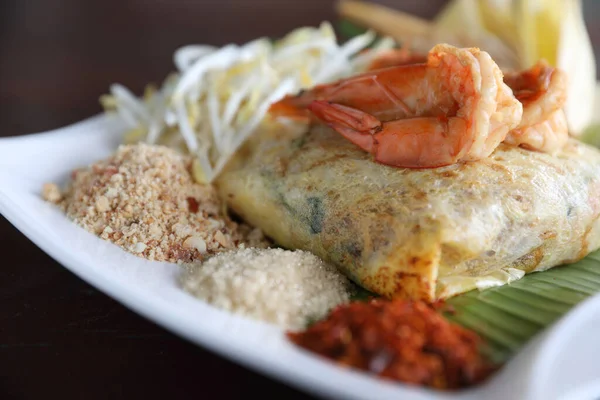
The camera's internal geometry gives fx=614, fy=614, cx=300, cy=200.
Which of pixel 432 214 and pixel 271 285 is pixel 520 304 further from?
pixel 271 285

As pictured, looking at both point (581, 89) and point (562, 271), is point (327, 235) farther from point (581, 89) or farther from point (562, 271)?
point (581, 89)

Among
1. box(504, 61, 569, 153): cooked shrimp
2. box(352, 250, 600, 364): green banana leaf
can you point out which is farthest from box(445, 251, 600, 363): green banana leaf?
box(504, 61, 569, 153): cooked shrimp

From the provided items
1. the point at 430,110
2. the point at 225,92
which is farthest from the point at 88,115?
the point at 430,110

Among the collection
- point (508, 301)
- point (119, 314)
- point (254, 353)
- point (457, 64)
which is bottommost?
point (119, 314)

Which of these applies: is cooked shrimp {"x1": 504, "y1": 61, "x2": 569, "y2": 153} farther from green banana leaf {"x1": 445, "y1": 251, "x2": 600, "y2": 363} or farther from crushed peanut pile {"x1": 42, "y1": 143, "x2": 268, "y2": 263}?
crushed peanut pile {"x1": 42, "y1": 143, "x2": 268, "y2": 263}

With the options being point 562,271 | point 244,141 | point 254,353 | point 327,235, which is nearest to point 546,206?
point 562,271

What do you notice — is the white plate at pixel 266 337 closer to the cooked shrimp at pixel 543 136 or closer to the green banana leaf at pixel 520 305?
the green banana leaf at pixel 520 305

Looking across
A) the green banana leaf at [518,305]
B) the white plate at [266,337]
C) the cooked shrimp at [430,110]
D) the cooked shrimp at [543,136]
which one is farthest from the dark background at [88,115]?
the cooked shrimp at [543,136]
